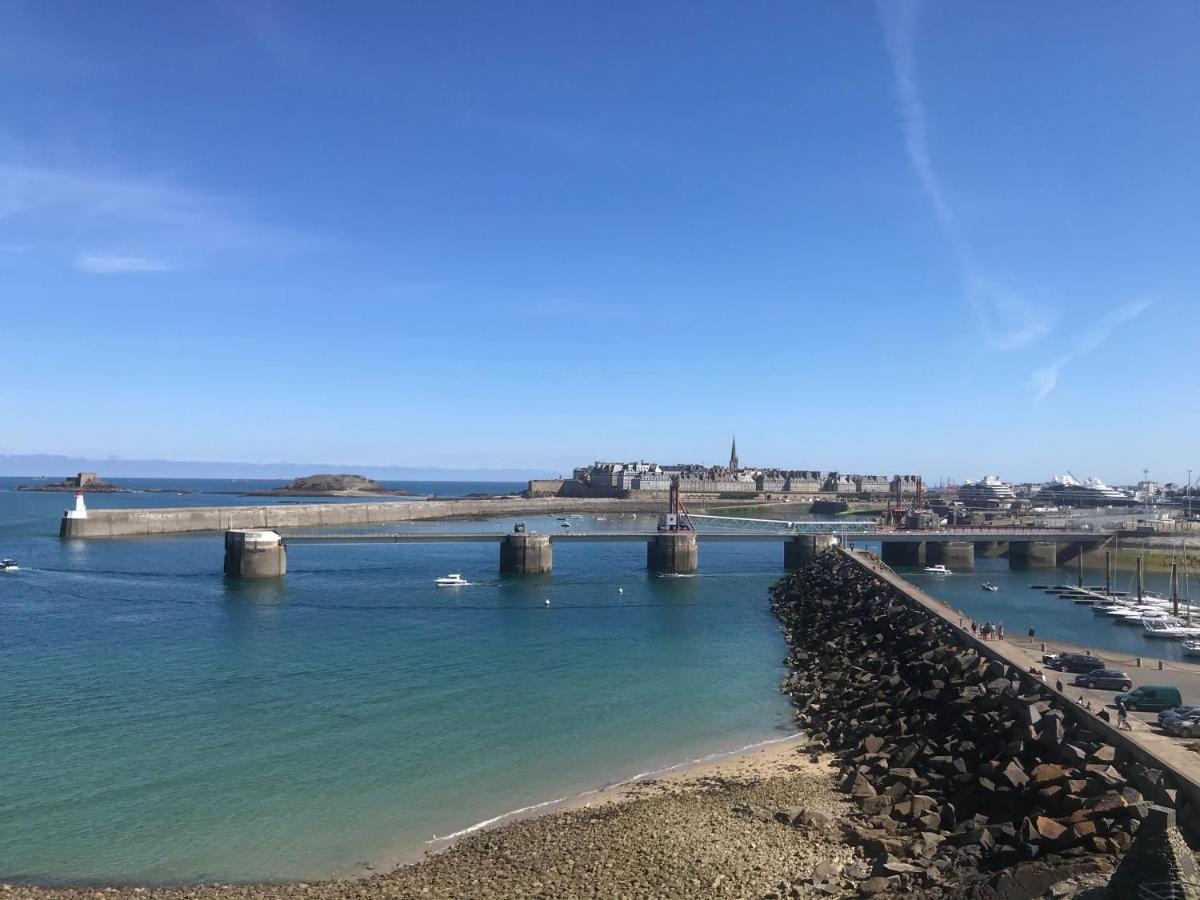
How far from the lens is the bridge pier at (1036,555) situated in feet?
278

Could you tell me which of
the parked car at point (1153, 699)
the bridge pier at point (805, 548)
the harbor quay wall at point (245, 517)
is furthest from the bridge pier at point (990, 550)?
the harbor quay wall at point (245, 517)

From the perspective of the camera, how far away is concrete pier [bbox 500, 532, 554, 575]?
67.6 m

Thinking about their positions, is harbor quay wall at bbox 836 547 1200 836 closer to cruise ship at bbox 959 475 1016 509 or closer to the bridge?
the bridge

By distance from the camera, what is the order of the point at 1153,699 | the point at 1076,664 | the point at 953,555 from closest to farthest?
the point at 1153,699 < the point at 1076,664 < the point at 953,555

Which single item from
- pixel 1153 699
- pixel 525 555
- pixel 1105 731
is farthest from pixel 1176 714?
pixel 525 555

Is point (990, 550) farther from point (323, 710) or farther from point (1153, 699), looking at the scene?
point (323, 710)

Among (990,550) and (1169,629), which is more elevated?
(990,550)

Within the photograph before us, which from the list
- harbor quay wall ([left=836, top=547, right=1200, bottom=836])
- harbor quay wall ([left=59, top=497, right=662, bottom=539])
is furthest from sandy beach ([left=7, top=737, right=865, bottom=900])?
harbor quay wall ([left=59, top=497, right=662, bottom=539])

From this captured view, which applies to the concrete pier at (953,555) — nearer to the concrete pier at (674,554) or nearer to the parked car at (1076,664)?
the concrete pier at (674,554)

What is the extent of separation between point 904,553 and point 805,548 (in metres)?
18.7

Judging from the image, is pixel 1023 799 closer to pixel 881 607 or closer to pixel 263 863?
pixel 263 863

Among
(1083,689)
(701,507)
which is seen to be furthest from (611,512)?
(1083,689)

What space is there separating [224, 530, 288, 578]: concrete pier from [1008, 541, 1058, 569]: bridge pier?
69.1 m

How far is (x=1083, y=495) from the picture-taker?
173 metres
